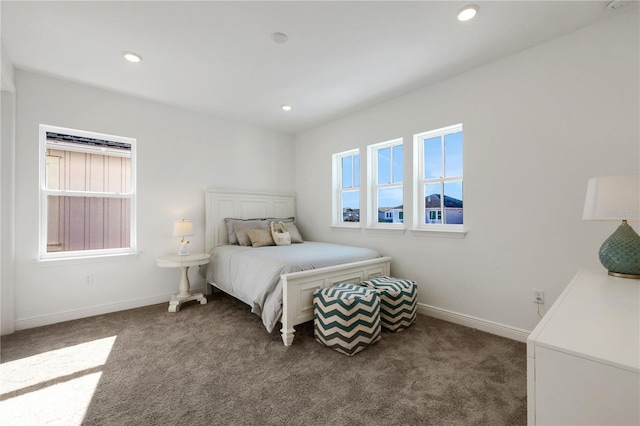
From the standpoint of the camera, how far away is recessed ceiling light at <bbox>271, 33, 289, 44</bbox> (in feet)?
7.21

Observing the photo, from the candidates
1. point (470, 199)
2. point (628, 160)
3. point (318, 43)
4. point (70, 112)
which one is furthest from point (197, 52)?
point (628, 160)

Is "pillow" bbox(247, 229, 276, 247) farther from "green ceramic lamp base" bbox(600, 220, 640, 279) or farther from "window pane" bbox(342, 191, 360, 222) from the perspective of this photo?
"green ceramic lamp base" bbox(600, 220, 640, 279)

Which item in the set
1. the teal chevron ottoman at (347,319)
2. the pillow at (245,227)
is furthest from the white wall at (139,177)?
the teal chevron ottoman at (347,319)

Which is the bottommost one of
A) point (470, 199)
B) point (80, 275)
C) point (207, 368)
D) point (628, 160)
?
point (207, 368)

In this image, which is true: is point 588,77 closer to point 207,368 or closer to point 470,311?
point 470,311

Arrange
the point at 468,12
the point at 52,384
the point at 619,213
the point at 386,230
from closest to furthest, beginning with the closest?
the point at 619,213, the point at 52,384, the point at 468,12, the point at 386,230

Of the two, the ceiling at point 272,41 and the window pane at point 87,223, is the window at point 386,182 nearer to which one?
the ceiling at point 272,41

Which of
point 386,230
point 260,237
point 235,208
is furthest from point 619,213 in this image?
point 235,208

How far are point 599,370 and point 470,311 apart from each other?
2244mm

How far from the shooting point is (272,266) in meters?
2.56

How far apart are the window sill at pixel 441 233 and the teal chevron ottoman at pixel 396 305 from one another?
26.1 inches

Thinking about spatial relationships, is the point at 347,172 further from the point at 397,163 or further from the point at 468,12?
the point at 468,12

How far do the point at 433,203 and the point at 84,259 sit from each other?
12.8 ft

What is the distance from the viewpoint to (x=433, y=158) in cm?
317
